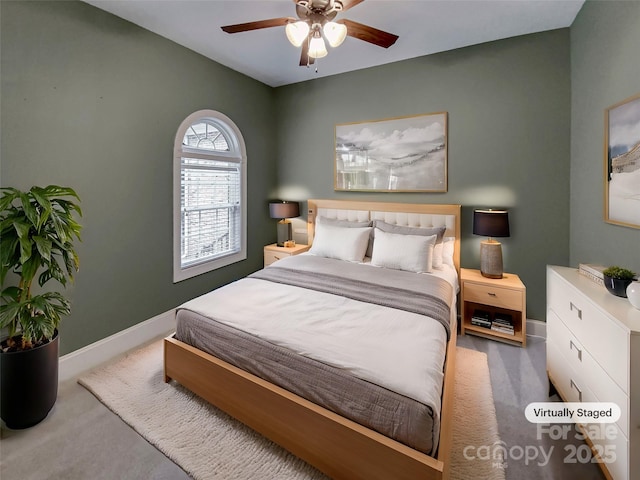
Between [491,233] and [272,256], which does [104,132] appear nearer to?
[272,256]

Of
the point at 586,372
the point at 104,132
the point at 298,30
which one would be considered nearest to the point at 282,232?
Result: the point at 104,132

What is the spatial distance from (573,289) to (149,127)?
11.7 ft

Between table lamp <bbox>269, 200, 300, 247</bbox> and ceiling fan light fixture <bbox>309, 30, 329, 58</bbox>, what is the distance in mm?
2160

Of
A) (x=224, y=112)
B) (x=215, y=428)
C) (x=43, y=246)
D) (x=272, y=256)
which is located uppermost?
(x=224, y=112)

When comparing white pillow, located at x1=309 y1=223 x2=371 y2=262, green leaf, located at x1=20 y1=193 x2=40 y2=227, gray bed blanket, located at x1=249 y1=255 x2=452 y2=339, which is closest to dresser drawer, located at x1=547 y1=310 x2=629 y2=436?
gray bed blanket, located at x1=249 y1=255 x2=452 y2=339

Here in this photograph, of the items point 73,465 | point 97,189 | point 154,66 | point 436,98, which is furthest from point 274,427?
point 436,98

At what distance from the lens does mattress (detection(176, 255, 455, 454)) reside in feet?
4.40

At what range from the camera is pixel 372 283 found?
2.53 meters

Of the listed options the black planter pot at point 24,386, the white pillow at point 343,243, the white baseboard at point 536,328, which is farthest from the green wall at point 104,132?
the white baseboard at point 536,328

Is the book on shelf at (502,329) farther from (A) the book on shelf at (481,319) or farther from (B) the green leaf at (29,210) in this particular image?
(B) the green leaf at (29,210)

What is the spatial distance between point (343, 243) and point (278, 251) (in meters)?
1.14

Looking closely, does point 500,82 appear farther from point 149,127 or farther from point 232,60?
point 149,127

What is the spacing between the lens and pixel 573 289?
68.1 inches

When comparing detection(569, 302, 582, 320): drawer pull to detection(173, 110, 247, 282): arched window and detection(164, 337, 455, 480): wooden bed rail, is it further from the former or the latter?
detection(173, 110, 247, 282): arched window
